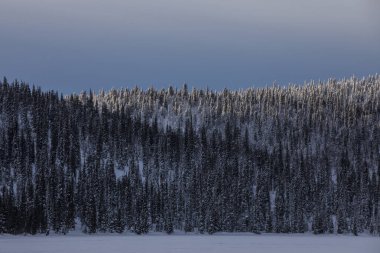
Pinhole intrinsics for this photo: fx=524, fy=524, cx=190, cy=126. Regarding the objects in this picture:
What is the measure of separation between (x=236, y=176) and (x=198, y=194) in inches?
862

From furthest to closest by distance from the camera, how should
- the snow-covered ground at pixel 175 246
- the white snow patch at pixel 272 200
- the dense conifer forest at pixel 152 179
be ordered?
the white snow patch at pixel 272 200, the dense conifer forest at pixel 152 179, the snow-covered ground at pixel 175 246

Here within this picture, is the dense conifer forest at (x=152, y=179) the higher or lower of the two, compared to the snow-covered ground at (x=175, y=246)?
higher

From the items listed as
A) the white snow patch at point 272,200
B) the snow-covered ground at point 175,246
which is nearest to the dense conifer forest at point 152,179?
the white snow patch at point 272,200

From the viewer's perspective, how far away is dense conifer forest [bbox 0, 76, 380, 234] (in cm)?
12681

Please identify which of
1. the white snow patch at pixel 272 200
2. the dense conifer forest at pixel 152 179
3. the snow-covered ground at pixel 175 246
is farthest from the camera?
the white snow patch at pixel 272 200

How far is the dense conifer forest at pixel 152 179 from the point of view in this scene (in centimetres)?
12681

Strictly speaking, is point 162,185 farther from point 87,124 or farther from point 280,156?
point 280,156

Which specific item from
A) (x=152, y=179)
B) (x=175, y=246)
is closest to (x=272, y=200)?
(x=152, y=179)

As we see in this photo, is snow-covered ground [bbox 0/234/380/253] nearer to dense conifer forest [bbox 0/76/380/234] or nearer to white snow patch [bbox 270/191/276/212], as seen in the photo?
dense conifer forest [bbox 0/76/380/234]

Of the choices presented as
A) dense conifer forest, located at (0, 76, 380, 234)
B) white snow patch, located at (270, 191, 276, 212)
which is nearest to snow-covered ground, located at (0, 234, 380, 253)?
dense conifer forest, located at (0, 76, 380, 234)

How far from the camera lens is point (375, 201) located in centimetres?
16775

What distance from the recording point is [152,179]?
15688 cm

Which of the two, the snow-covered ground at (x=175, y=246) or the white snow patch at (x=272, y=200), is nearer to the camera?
the snow-covered ground at (x=175, y=246)

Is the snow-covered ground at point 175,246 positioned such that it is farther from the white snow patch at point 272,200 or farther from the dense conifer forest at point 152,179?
the white snow patch at point 272,200
